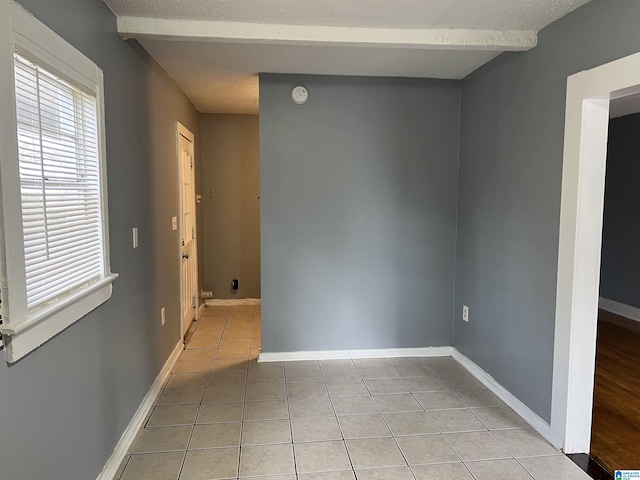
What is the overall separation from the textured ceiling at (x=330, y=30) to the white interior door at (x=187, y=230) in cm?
104

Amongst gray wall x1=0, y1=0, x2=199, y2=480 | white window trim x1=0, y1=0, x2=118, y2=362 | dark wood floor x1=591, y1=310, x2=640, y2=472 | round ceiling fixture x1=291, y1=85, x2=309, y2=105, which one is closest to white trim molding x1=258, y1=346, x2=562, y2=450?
dark wood floor x1=591, y1=310, x2=640, y2=472

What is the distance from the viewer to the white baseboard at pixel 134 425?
6.38 feet

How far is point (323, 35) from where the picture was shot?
229 centimetres

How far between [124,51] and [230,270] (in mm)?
3099

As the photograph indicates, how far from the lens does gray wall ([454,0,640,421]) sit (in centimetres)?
206

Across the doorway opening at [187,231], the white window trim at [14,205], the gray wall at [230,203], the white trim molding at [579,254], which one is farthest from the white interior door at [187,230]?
the white trim molding at [579,254]

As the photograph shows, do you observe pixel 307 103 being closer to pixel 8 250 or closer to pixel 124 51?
pixel 124 51

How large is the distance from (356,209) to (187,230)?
1.72 meters

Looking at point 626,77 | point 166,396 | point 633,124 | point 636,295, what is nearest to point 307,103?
point 626,77

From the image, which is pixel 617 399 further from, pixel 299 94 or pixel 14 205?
pixel 14 205

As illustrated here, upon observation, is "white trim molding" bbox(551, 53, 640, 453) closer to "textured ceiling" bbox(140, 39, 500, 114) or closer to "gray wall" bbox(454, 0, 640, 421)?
"gray wall" bbox(454, 0, 640, 421)

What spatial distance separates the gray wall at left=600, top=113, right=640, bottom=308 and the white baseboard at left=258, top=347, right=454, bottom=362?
270 centimetres

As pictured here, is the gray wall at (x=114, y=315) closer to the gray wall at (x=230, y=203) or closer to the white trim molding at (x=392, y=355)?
the white trim molding at (x=392, y=355)

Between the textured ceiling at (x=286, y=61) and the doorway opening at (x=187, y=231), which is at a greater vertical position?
the textured ceiling at (x=286, y=61)
